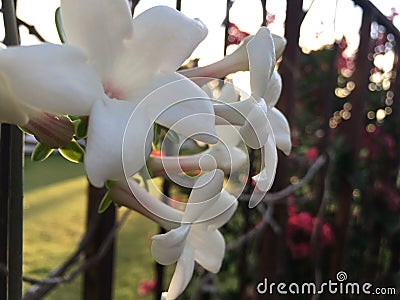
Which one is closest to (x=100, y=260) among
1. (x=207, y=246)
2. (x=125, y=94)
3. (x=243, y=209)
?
(x=243, y=209)

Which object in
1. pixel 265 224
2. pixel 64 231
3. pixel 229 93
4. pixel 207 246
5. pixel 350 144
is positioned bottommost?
pixel 64 231

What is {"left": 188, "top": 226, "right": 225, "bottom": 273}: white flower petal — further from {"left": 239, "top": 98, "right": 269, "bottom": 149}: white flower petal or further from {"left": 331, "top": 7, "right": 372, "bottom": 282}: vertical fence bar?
{"left": 331, "top": 7, "right": 372, "bottom": 282}: vertical fence bar

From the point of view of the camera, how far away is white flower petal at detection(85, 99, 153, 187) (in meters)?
0.23

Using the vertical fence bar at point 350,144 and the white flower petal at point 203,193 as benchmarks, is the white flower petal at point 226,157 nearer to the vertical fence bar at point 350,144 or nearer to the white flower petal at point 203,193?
the white flower petal at point 203,193

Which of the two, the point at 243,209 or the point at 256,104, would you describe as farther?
the point at 243,209

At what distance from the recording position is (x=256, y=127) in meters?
0.28

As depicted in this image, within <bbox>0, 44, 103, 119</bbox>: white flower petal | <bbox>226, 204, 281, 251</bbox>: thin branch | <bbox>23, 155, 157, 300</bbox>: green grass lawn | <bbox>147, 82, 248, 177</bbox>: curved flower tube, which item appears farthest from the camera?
<bbox>23, 155, 157, 300</bbox>: green grass lawn

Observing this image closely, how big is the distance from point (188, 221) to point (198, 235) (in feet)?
0.24

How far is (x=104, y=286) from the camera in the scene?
89 centimetres

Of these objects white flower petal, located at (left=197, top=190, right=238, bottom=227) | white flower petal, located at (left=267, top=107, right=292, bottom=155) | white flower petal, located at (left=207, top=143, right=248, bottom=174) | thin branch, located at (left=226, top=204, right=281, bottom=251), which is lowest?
thin branch, located at (left=226, top=204, right=281, bottom=251)

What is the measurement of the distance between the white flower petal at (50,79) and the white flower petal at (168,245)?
0.07m

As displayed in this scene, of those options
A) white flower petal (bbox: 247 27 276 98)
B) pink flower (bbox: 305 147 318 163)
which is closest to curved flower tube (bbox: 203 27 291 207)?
white flower petal (bbox: 247 27 276 98)

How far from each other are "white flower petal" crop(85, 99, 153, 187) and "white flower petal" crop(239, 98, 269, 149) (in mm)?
52

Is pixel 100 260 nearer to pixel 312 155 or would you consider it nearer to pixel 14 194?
pixel 14 194
